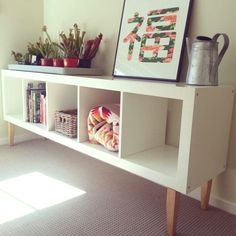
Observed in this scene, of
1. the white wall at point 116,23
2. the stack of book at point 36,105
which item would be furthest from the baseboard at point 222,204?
the stack of book at point 36,105

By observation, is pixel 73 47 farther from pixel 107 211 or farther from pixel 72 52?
pixel 107 211

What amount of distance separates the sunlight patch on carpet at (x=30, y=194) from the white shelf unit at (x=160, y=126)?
0.23 m

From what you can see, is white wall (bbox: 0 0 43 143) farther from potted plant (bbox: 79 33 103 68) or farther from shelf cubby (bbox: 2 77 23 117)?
potted plant (bbox: 79 33 103 68)

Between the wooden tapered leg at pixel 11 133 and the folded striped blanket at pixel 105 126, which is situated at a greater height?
the folded striped blanket at pixel 105 126

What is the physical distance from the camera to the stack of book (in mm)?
1788

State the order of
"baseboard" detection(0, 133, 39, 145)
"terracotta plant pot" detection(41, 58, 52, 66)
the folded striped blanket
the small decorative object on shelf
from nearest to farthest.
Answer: the folded striped blanket → the small decorative object on shelf → "terracotta plant pot" detection(41, 58, 52, 66) → "baseboard" detection(0, 133, 39, 145)

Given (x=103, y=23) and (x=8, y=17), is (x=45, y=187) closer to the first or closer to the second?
(x=103, y=23)

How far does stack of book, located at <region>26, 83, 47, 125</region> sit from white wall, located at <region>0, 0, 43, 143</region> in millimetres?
380

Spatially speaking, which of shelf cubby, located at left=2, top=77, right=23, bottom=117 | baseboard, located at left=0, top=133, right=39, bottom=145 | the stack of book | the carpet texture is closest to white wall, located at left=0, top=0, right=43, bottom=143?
baseboard, located at left=0, top=133, right=39, bottom=145

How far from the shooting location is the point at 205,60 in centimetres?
106

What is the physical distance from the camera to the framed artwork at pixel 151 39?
1.30 metres

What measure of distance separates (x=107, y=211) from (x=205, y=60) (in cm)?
76

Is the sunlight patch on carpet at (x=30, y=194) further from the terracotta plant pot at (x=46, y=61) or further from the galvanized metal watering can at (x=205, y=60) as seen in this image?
the galvanized metal watering can at (x=205, y=60)

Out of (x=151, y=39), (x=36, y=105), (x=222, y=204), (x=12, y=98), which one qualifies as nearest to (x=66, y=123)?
(x=36, y=105)
